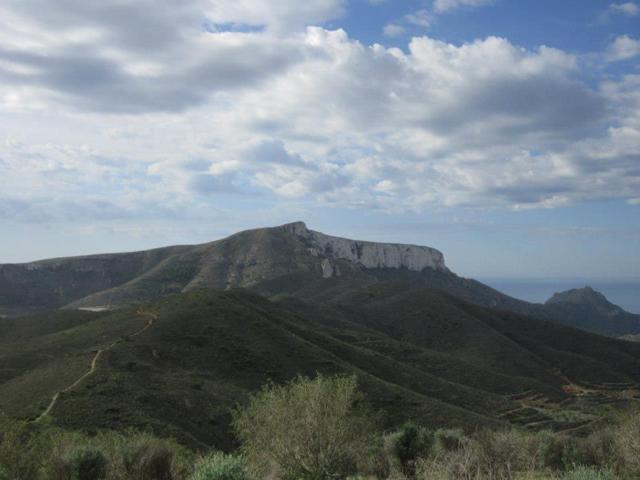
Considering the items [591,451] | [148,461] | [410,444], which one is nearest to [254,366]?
[410,444]

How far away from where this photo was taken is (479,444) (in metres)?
26.2

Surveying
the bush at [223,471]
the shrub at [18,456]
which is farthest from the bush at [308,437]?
the shrub at [18,456]

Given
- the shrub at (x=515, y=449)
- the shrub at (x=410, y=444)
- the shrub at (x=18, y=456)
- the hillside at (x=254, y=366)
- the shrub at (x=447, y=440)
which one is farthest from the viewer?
the hillside at (x=254, y=366)

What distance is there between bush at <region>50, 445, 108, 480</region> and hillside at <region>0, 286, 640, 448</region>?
54.8 feet

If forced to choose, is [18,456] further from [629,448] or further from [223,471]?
[629,448]

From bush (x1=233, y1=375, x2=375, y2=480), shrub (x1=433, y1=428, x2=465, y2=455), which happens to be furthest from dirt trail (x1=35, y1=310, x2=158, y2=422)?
shrub (x1=433, y1=428, x2=465, y2=455)

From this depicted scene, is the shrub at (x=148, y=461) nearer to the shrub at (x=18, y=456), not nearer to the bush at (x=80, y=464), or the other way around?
the bush at (x=80, y=464)

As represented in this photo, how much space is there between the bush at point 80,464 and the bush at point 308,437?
5.42m

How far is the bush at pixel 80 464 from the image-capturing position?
1970cm

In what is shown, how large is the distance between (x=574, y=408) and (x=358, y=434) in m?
66.1

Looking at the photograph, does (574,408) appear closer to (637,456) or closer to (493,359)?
(493,359)

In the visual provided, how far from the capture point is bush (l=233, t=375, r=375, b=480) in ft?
68.5

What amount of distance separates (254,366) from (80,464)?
4059cm

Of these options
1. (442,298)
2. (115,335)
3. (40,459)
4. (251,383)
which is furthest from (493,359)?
(40,459)
